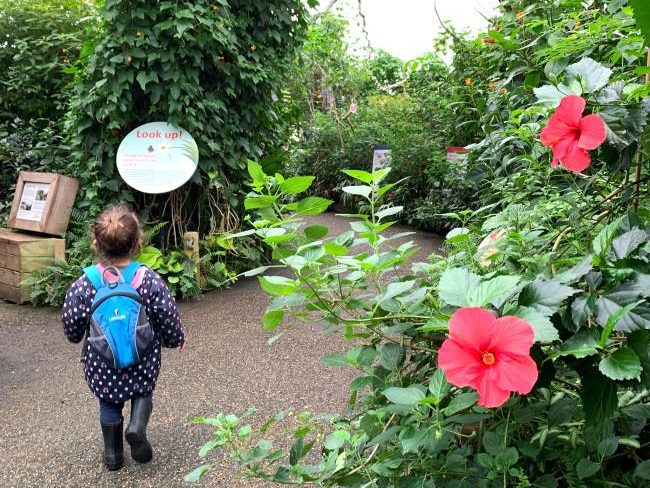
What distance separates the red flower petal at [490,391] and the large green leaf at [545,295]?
111mm

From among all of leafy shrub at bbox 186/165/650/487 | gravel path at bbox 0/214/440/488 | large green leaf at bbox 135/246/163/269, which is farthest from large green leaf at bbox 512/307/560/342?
large green leaf at bbox 135/246/163/269

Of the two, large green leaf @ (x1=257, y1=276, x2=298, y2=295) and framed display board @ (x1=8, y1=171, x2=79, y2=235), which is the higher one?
large green leaf @ (x1=257, y1=276, x2=298, y2=295)

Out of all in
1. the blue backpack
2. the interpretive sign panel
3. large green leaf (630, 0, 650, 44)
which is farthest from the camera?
the interpretive sign panel

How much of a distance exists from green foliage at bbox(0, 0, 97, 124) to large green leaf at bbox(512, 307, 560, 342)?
687cm

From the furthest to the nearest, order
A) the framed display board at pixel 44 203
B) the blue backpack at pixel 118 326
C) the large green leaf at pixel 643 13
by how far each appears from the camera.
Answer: the framed display board at pixel 44 203 → the blue backpack at pixel 118 326 → the large green leaf at pixel 643 13

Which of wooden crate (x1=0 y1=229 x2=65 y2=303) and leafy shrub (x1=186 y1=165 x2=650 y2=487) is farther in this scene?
wooden crate (x1=0 y1=229 x2=65 y2=303)

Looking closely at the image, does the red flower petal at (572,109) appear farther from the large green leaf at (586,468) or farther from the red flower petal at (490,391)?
the large green leaf at (586,468)

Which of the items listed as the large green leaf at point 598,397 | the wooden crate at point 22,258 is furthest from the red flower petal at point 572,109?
the wooden crate at point 22,258

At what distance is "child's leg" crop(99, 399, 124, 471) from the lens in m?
2.74

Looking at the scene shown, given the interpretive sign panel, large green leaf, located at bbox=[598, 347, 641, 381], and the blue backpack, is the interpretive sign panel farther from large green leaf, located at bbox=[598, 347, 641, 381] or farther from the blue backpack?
large green leaf, located at bbox=[598, 347, 641, 381]

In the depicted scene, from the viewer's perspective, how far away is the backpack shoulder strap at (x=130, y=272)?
2.73m

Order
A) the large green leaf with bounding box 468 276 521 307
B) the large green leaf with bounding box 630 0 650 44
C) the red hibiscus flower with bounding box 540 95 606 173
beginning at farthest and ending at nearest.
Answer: the red hibiscus flower with bounding box 540 95 606 173 → the large green leaf with bounding box 468 276 521 307 → the large green leaf with bounding box 630 0 650 44

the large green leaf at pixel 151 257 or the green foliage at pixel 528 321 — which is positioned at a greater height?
the green foliage at pixel 528 321

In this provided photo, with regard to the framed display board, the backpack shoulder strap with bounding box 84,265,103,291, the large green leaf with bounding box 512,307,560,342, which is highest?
the large green leaf with bounding box 512,307,560,342
